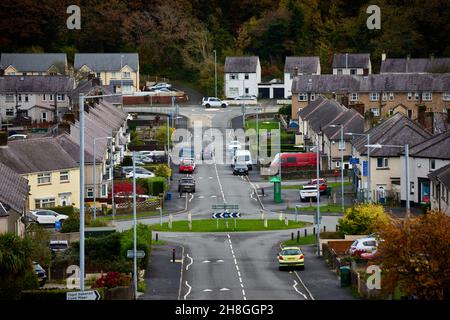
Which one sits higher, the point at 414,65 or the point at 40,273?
the point at 414,65

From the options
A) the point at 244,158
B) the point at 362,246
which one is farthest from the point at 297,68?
the point at 362,246

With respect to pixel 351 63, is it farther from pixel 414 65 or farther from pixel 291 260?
pixel 291 260

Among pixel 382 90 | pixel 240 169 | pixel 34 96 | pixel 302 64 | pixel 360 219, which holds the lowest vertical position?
pixel 360 219

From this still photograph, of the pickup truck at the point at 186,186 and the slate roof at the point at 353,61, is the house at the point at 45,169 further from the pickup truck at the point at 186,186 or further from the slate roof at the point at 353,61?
the slate roof at the point at 353,61

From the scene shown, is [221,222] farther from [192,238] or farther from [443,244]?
[443,244]

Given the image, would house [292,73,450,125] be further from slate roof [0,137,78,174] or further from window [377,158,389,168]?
slate roof [0,137,78,174]

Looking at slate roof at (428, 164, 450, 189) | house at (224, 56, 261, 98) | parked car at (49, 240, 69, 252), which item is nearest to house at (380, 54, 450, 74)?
house at (224, 56, 261, 98)

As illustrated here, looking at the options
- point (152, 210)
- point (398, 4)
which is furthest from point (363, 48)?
point (152, 210)
